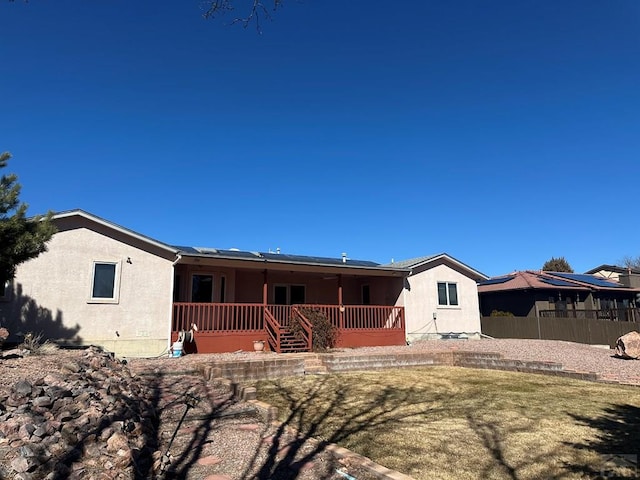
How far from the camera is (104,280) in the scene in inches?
511

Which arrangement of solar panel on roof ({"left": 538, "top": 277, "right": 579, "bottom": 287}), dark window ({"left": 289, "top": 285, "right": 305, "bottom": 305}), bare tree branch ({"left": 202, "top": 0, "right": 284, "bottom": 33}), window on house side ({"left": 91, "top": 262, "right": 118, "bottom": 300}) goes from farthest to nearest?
solar panel on roof ({"left": 538, "top": 277, "right": 579, "bottom": 287}) → dark window ({"left": 289, "top": 285, "right": 305, "bottom": 305}) → window on house side ({"left": 91, "top": 262, "right": 118, "bottom": 300}) → bare tree branch ({"left": 202, "top": 0, "right": 284, "bottom": 33})

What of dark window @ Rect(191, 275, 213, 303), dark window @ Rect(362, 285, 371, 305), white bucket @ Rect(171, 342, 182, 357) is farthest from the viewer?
dark window @ Rect(362, 285, 371, 305)

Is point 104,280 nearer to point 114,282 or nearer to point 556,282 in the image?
point 114,282

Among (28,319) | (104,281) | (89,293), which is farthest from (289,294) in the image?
(28,319)

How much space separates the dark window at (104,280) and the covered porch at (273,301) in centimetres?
199

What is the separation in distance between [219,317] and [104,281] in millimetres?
4313

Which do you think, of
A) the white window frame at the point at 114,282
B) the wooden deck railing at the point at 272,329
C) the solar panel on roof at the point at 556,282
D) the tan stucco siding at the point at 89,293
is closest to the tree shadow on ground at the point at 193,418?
the tan stucco siding at the point at 89,293

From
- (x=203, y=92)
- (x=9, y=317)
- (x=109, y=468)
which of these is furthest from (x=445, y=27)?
(x=9, y=317)

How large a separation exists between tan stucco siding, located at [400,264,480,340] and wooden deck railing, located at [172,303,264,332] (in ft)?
23.2

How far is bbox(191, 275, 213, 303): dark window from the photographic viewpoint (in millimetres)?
16484

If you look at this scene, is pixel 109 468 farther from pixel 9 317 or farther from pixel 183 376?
pixel 9 317

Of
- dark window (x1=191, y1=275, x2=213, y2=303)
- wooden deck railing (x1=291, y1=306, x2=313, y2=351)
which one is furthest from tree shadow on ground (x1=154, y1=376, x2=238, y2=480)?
dark window (x1=191, y1=275, x2=213, y2=303)

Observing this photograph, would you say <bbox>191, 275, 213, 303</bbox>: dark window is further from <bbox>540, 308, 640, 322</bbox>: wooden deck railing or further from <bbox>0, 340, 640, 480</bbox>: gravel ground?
<bbox>540, 308, 640, 322</bbox>: wooden deck railing

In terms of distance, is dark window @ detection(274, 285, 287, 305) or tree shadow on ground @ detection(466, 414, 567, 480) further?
dark window @ detection(274, 285, 287, 305)
